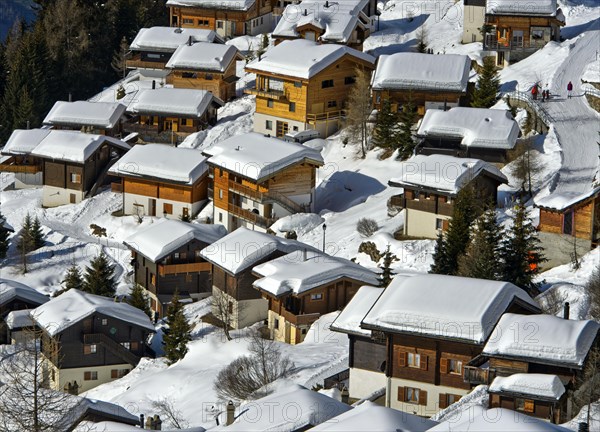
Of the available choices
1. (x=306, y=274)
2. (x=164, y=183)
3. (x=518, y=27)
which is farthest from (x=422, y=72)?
(x=306, y=274)

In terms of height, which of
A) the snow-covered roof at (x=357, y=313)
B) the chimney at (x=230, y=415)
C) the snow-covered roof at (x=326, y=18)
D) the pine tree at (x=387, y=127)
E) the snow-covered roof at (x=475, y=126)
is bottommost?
the chimney at (x=230, y=415)

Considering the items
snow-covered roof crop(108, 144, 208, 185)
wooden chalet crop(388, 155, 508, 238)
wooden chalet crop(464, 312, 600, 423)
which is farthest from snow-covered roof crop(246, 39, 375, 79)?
wooden chalet crop(464, 312, 600, 423)

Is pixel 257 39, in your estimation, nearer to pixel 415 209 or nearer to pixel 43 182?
pixel 43 182

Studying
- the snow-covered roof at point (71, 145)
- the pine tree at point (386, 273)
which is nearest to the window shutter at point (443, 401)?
the pine tree at point (386, 273)

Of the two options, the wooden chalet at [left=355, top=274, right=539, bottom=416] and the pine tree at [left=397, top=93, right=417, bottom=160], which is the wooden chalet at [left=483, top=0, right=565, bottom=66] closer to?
the pine tree at [left=397, top=93, right=417, bottom=160]

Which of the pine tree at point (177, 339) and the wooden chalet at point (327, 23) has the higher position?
the wooden chalet at point (327, 23)

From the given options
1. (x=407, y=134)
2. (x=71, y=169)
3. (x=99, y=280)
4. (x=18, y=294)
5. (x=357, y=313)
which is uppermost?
(x=407, y=134)

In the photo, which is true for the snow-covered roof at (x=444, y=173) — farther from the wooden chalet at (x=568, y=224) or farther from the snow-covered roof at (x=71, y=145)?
the snow-covered roof at (x=71, y=145)

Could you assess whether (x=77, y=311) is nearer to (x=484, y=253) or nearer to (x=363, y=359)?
(x=363, y=359)
